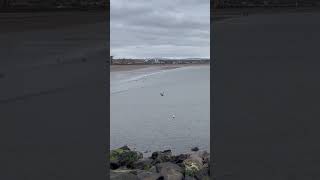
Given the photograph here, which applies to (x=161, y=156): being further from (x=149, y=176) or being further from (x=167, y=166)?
(x=149, y=176)

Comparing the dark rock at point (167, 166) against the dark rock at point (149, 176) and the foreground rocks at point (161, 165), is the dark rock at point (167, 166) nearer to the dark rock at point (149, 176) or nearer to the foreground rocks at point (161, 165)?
the foreground rocks at point (161, 165)

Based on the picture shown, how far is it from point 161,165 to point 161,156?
528 mm

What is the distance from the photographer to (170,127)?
785 cm

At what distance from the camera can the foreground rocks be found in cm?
486

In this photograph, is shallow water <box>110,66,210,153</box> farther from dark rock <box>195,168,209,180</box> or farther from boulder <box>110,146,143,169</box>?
dark rock <box>195,168,209,180</box>

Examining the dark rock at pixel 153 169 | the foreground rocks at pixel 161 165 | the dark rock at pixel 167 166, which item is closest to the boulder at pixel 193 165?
the foreground rocks at pixel 161 165
